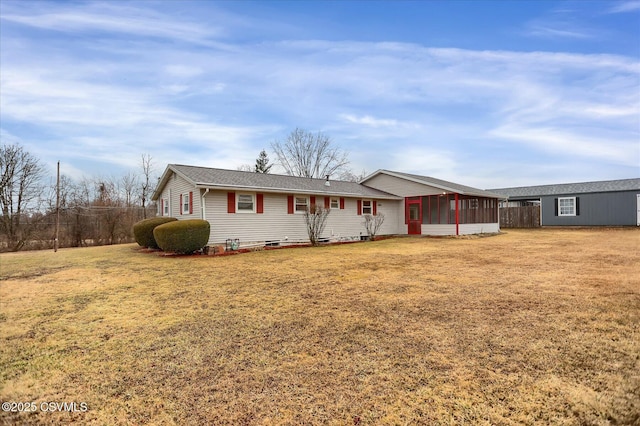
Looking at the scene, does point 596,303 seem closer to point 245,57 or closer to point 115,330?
point 115,330

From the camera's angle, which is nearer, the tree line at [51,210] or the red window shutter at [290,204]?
the red window shutter at [290,204]

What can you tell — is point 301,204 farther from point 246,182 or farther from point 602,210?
point 602,210

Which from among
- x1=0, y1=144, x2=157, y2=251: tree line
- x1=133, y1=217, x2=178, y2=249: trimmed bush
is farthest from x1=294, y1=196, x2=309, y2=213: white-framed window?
x1=0, y1=144, x2=157, y2=251: tree line

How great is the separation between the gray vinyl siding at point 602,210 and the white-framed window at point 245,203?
23404 millimetres

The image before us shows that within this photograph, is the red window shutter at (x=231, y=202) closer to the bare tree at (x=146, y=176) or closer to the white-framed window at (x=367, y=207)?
the white-framed window at (x=367, y=207)

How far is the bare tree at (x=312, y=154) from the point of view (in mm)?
39375

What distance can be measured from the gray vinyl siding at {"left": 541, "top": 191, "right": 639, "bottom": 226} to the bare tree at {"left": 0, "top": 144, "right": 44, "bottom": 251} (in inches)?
1396

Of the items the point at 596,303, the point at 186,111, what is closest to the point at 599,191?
the point at 596,303

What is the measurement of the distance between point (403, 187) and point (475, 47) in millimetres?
9241

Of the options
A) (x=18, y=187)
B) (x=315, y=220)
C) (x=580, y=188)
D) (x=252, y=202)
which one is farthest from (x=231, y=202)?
(x=580, y=188)

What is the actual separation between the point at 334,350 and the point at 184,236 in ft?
32.4

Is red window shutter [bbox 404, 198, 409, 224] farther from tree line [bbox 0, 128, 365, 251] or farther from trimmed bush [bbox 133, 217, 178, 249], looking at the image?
trimmed bush [bbox 133, 217, 178, 249]

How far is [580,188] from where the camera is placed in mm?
24094

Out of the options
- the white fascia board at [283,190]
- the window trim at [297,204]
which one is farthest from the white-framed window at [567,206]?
the window trim at [297,204]
